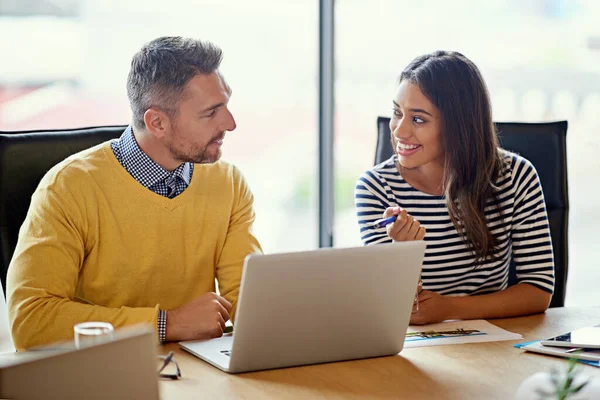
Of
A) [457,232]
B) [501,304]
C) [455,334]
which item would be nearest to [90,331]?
[455,334]

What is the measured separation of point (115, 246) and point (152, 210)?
115mm

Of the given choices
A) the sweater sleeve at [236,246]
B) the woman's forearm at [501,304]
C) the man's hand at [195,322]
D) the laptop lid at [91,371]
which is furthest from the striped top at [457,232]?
the laptop lid at [91,371]

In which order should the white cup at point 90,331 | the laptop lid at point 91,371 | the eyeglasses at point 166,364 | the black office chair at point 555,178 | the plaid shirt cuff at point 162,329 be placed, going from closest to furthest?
the laptop lid at point 91,371 < the white cup at point 90,331 < the eyeglasses at point 166,364 < the plaid shirt cuff at point 162,329 < the black office chair at point 555,178

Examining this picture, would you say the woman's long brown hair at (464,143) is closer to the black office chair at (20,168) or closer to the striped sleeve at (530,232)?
the striped sleeve at (530,232)

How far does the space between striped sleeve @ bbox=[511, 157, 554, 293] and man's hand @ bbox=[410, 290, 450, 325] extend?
0.33 m

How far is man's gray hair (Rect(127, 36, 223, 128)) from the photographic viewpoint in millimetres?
2018

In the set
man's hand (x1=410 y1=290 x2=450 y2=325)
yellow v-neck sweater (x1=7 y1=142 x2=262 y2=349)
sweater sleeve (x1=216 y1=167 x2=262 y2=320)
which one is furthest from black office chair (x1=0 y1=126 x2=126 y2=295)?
man's hand (x1=410 y1=290 x2=450 y2=325)

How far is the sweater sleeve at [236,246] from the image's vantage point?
2.06 metres

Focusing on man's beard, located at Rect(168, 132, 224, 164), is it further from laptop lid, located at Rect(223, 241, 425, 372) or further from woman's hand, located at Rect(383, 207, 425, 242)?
laptop lid, located at Rect(223, 241, 425, 372)

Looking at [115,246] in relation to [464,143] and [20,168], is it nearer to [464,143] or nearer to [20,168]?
[20,168]

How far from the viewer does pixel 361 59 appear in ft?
13.2

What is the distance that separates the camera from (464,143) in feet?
7.32

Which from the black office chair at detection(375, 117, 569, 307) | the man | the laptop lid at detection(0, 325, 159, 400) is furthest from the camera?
the black office chair at detection(375, 117, 569, 307)

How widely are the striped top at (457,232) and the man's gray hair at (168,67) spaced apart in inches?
20.7
